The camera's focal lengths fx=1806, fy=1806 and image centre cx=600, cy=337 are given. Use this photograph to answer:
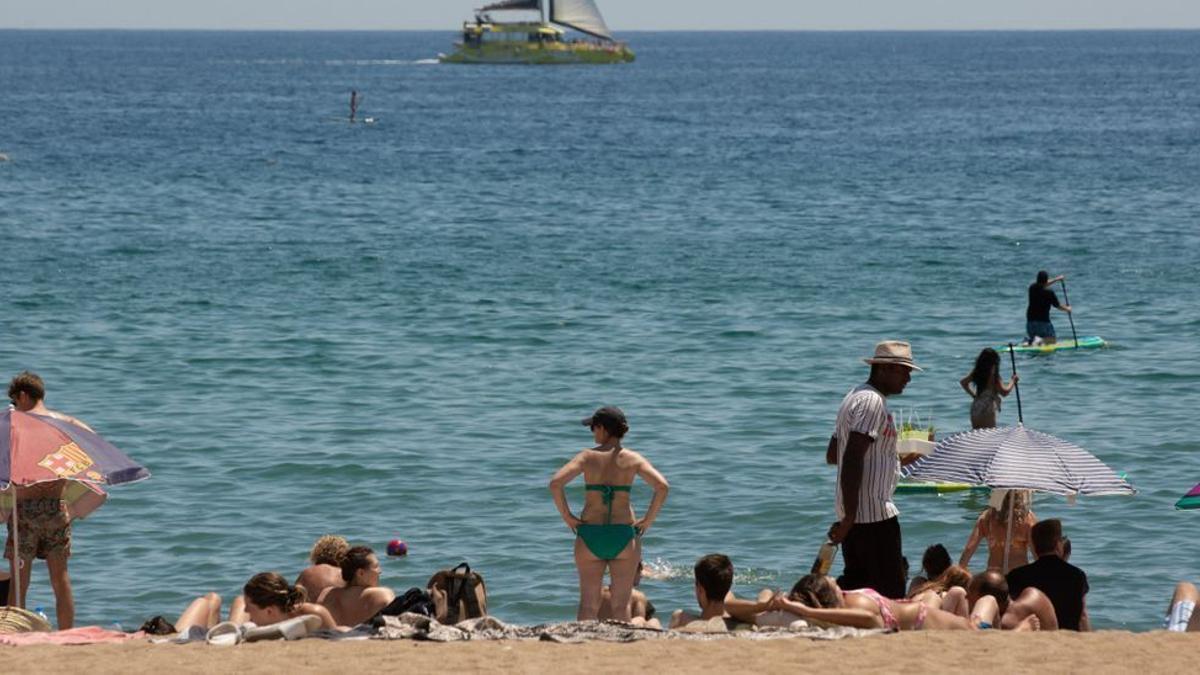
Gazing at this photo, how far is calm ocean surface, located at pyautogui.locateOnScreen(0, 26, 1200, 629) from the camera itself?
16.4m

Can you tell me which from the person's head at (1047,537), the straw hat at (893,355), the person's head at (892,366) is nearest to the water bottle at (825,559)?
the person's head at (892,366)

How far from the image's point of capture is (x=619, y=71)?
158 m

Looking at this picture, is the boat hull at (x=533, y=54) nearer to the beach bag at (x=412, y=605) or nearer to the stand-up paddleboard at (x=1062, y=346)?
the stand-up paddleboard at (x=1062, y=346)

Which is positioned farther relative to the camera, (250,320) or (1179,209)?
(1179,209)

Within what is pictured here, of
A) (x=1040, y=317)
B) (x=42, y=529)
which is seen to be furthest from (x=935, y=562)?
(x=1040, y=317)

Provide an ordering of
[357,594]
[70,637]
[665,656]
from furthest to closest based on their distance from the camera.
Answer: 1. [357,594]
2. [70,637]
3. [665,656]

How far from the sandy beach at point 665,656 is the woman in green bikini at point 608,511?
4.50 feet

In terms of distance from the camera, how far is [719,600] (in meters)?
10.2

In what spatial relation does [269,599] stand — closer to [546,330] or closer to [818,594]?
[818,594]

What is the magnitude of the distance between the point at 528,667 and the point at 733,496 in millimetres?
8711

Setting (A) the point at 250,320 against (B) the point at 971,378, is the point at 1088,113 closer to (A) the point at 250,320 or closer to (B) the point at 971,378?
(A) the point at 250,320

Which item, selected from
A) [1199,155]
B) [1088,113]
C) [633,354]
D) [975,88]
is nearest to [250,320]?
[633,354]

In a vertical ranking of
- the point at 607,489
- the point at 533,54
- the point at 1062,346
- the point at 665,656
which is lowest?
the point at 533,54

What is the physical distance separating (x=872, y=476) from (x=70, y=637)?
182 inches
